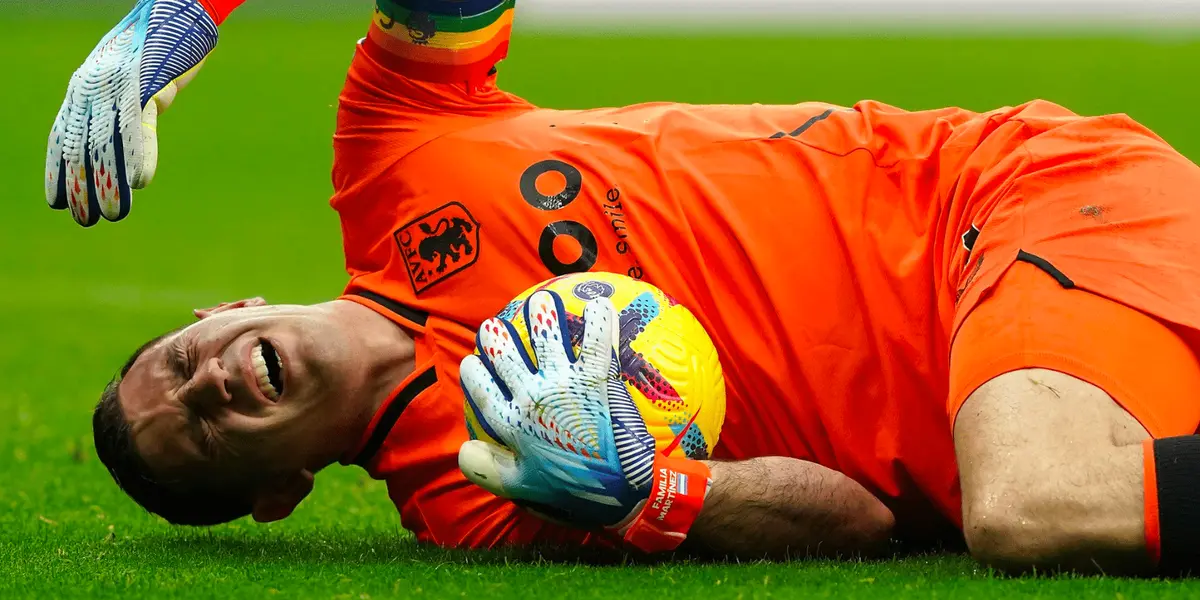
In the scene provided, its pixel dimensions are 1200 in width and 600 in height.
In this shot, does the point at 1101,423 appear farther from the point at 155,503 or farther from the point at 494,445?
the point at 155,503

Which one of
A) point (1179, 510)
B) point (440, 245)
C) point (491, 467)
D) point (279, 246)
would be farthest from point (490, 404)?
point (279, 246)

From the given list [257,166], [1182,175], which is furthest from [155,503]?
[257,166]

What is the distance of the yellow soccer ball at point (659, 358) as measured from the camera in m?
3.95

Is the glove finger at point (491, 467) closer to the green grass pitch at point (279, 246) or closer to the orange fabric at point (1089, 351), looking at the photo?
the green grass pitch at point (279, 246)

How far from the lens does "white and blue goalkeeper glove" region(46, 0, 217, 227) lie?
4078 millimetres

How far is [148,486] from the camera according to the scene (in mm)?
4688

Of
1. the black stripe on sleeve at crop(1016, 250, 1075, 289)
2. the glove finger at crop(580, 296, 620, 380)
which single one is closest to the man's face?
the glove finger at crop(580, 296, 620, 380)

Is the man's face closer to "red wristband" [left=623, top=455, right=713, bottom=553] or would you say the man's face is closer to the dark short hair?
the dark short hair

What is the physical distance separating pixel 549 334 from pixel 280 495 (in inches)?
55.0

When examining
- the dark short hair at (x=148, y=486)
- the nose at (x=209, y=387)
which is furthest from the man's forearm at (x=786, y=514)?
the dark short hair at (x=148, y=486)

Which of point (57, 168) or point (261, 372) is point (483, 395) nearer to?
point (261, 372)


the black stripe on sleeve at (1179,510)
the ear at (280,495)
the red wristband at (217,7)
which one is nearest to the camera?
the black stripe on sleeve at (1179,510)

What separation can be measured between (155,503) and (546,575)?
155 cm

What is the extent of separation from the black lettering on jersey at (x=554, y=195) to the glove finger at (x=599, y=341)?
2.74ft
